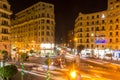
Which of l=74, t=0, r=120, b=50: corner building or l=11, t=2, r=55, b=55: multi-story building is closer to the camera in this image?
l=74, t=0, r=120, b=50: corner building

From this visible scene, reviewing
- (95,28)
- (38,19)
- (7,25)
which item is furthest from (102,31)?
(7,25)

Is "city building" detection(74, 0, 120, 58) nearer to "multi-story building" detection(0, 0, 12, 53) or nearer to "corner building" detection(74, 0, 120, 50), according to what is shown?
"corner building" detection(74, 0, 120, 50)

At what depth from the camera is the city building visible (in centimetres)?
8850

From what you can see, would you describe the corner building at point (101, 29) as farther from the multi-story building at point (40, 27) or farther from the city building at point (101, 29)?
the multi-story building at point (40, 27)

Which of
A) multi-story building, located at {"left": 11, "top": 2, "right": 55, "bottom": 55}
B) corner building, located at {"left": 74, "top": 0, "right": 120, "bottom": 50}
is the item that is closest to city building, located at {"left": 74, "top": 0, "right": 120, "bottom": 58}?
corner building, located at {"left": 74, "top": 0, "right": 120, "bottom": 50}

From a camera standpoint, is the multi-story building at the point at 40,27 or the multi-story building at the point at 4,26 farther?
the multi-story building at the point at 40,27

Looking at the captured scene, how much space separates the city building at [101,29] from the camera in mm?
88500

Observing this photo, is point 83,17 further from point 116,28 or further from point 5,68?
point 5,68

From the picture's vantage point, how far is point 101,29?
322ft

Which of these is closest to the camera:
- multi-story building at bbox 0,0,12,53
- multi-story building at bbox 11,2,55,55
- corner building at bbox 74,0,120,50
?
multi-story building at bbox 0,0,12,53

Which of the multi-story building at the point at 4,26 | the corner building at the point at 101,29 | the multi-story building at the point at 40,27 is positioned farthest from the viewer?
the multi-story building at the point at 40,27

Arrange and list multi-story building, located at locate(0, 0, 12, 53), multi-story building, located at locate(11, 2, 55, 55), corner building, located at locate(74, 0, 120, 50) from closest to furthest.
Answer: multi-story building, located at locate(0, 0, 12, 53) < corner building, located at locate(74, 0, 120, 50) < multi-story building, located at locate(11, 2, 55, 55)

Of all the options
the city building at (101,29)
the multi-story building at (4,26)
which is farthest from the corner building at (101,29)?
the multi-story building at (4,26)

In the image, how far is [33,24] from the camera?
110 m
